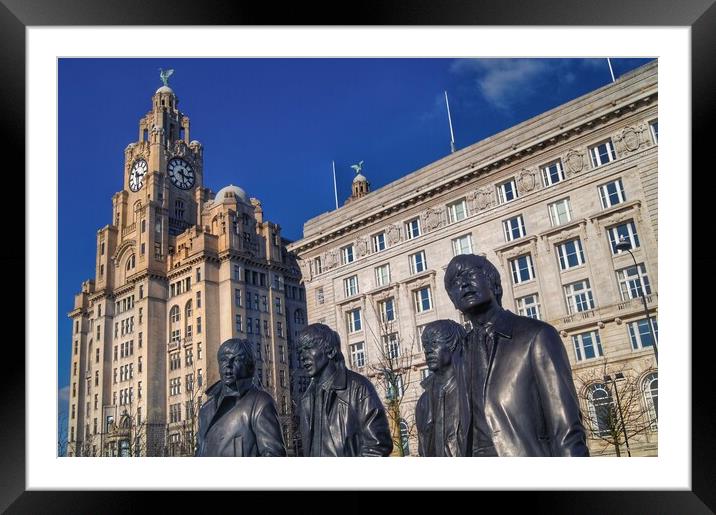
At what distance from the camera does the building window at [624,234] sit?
2375 cm

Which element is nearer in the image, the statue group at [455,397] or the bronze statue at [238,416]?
the statue group at [455,397]

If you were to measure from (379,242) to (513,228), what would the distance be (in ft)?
21.9

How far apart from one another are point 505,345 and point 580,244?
19990 millimetres

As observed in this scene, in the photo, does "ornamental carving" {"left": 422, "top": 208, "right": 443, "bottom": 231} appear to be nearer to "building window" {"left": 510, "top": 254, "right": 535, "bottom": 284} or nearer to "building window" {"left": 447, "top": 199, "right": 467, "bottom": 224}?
"building window" {"left": 447, "top": 199, "right": 467, "bottom": 224}

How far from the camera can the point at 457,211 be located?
94.5ft

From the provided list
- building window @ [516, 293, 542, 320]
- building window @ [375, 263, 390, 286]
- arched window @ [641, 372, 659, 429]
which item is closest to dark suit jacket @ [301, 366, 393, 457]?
arched window @ [641, 372, 659, 429]

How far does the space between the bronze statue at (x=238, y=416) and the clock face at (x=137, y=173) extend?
44.3 m

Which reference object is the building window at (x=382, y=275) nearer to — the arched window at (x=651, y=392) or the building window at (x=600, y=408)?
the building window at (x=600, y=408)

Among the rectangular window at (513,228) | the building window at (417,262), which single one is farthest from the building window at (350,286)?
the rectangular window at (513,228)
